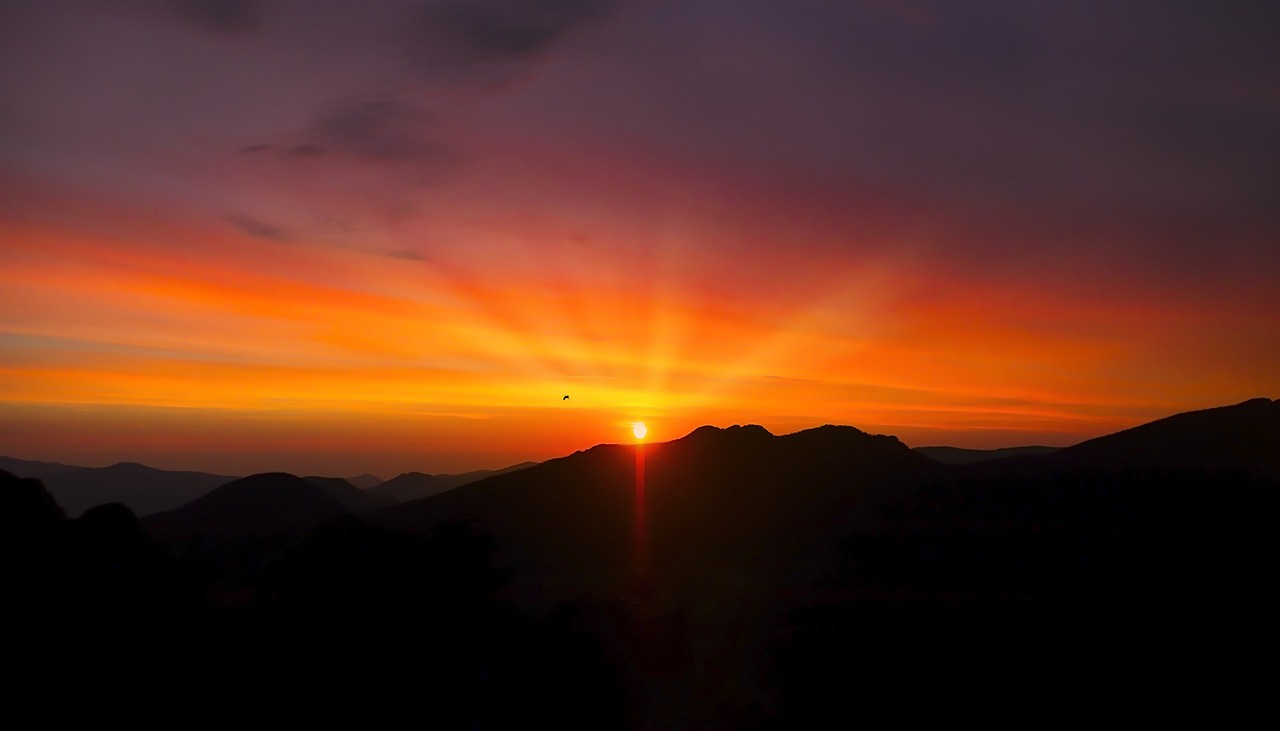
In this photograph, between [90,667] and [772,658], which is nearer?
[90,667]

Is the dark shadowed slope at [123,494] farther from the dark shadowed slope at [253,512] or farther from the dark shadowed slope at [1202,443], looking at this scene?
the dark shadowed slope at [1202,443]

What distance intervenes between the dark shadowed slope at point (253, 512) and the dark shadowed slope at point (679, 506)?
31.1 feet

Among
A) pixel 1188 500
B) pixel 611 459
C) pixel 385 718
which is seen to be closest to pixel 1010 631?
pixel 1188 500

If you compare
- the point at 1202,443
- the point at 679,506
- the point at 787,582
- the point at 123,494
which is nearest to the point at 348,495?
the point at 679,506

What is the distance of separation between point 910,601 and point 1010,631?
17.0ft

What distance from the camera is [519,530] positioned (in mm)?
61031

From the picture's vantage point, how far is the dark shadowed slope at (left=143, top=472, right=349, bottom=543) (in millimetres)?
72812

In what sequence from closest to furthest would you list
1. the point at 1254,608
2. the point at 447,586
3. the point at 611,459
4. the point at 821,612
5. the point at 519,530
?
1. the point at 1254,608
2. the point at 821,612
3. the point at 447,586
4. the point at 519,530
5. the point at 611,459

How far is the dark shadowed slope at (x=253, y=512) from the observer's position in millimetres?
72812

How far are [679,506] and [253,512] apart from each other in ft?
170

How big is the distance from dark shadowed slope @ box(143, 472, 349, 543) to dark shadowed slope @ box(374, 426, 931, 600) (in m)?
9.48

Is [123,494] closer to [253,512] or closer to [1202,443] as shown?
[253,512]

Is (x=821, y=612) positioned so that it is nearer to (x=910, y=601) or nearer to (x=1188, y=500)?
(x=910, y=601)

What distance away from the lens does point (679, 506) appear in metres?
62.2
